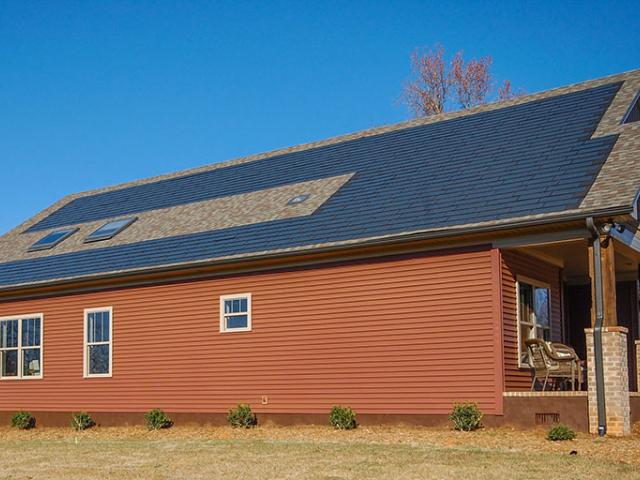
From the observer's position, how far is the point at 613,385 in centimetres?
1359

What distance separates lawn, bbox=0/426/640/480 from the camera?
1138 centimetres

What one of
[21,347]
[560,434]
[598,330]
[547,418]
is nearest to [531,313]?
[547,418]

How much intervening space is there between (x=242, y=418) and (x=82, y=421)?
4.54 metres

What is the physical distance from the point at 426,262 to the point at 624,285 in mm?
5714

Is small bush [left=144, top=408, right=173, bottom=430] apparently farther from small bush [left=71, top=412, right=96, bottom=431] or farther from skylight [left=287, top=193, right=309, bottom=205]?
skylight [left=287, top=193, right=309, bottom=205]

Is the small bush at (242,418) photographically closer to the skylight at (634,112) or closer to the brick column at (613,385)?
the brick column at (613,385)

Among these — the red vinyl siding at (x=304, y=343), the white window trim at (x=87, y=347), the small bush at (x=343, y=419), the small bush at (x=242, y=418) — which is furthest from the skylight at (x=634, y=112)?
the white window trim at (x=87, y=347)

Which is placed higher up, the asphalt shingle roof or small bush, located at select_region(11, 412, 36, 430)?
the asphalt shingle roof

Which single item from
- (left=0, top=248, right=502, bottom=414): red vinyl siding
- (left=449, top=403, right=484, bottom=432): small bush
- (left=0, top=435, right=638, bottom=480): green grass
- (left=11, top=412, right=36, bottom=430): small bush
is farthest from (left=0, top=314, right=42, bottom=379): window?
(left=449, top=403, right=484, bottom=432): small bush

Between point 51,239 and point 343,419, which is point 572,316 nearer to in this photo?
point 343,419

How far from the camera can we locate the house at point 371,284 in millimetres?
14984

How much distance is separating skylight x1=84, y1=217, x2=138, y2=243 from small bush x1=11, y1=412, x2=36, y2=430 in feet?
14.6

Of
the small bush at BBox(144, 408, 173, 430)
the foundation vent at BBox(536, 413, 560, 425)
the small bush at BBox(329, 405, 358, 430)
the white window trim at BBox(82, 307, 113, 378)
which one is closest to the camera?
the foundation vent at BBox(536, 413, 560, 425)

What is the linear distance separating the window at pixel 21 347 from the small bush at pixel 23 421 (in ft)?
3.12
